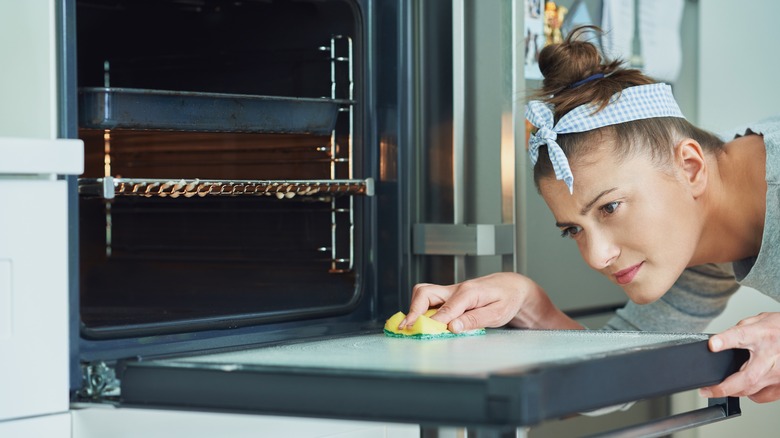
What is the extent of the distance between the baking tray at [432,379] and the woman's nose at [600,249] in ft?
1.14

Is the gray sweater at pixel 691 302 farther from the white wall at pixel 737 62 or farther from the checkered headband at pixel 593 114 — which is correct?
the white wall at pixel 737 62

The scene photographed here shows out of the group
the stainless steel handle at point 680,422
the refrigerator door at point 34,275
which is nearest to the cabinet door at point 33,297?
the refrigerator door at point 34,275

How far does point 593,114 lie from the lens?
146 cm

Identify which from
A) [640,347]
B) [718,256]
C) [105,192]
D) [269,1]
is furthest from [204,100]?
[718,256]

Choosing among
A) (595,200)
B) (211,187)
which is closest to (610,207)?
(595,200)

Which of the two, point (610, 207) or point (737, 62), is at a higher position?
point (737, 62)

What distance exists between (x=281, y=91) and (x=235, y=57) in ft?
0.37

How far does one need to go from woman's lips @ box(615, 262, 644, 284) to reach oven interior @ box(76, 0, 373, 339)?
38 cm

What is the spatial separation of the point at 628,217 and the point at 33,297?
80 cm

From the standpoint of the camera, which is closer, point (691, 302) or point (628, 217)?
point (628, 217)

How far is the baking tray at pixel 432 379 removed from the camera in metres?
0.81

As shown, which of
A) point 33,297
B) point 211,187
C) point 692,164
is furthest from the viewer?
point 692,164

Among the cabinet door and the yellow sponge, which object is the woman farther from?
the cabinet door

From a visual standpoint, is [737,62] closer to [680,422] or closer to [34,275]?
[680,422]
